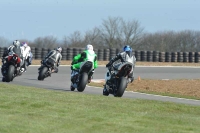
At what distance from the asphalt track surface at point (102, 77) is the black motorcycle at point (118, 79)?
1.42 metres

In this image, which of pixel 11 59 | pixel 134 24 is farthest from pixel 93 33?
pixel 11 59

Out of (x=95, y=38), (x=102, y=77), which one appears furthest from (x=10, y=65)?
(x=95, y=38)

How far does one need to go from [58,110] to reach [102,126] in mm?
1637

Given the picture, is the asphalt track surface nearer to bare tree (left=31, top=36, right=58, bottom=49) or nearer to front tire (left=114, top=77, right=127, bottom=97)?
front tire (left=114, top=77, right=127, bottom=97)

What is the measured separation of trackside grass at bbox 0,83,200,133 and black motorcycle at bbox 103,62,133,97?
14.6 feet

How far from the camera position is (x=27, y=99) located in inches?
485

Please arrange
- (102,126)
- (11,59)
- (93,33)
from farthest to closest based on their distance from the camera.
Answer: (93,33), (11,59), (102,126)

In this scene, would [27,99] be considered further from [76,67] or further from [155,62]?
[155,62]

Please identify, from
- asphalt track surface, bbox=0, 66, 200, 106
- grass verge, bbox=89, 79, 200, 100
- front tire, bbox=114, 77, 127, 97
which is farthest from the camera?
grass verge, bbox=89, 79, 200, 100

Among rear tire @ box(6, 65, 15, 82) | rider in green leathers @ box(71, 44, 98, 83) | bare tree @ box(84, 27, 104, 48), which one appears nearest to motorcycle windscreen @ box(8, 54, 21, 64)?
rear tire @ box(6, 65, 15, 82)

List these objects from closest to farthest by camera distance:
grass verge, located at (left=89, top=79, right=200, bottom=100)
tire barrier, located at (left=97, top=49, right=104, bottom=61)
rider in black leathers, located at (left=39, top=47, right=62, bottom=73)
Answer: grass verge, located at (left=89, top=79, right=200, bottom=100) → rider in black leathers, located at (left=39, top=47, right=62, bottom=73) → tire barrier, located at (left=97, top=49, right=104, bottom=61)

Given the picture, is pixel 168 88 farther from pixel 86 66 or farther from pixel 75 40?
pixel 75 40

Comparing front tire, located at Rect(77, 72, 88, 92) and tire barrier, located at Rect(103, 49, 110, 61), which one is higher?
front tire, located at Rect(77, 72, 88, 92)

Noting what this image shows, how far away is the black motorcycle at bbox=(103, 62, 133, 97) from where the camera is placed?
17.7 m
